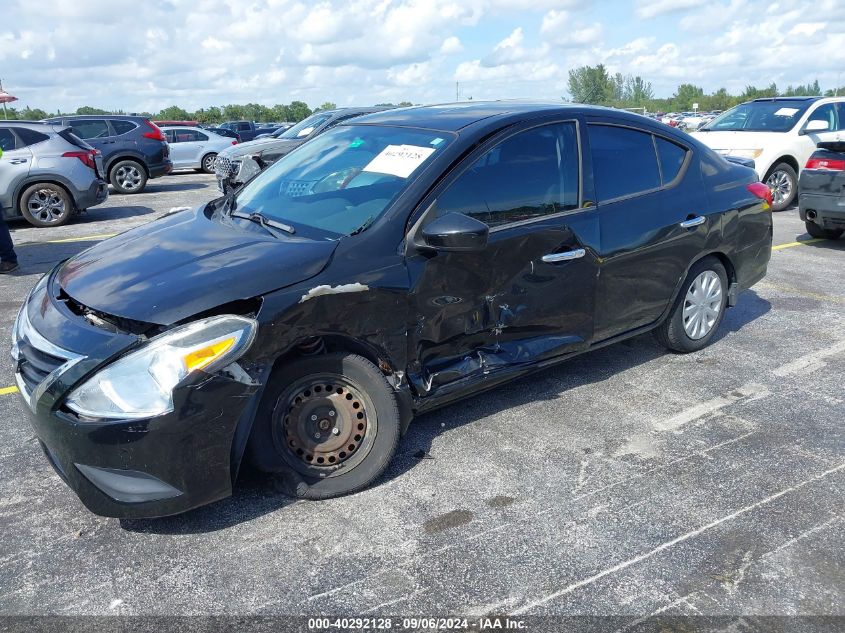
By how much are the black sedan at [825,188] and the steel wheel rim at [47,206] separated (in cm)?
1012

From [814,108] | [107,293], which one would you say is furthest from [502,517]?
[814,108]

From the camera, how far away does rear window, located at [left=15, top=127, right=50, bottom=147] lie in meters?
10.5

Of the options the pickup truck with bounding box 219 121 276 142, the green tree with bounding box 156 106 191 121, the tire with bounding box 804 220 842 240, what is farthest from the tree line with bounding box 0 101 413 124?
the tire with bounding box 804 220 842 240

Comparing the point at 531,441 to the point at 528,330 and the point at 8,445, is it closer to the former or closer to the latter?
the point at 528,330

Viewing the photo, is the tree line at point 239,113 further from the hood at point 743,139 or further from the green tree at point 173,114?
the hood at point 743,139

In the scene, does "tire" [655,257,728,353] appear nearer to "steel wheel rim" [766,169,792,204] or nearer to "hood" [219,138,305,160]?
"steel wheel rim" [766,169,792,204]

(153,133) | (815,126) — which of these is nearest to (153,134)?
(153,133)

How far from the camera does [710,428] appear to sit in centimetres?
397

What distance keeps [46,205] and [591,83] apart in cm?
9848

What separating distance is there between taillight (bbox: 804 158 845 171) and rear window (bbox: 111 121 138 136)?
12806mm

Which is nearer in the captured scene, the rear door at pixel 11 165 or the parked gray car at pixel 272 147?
the rear door at pixel 11 165

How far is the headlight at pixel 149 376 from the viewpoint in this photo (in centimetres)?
267

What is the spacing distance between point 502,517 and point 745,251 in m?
3.07

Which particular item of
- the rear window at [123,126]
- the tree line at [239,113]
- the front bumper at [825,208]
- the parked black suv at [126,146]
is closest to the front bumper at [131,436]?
the front bumper at [825,208]
